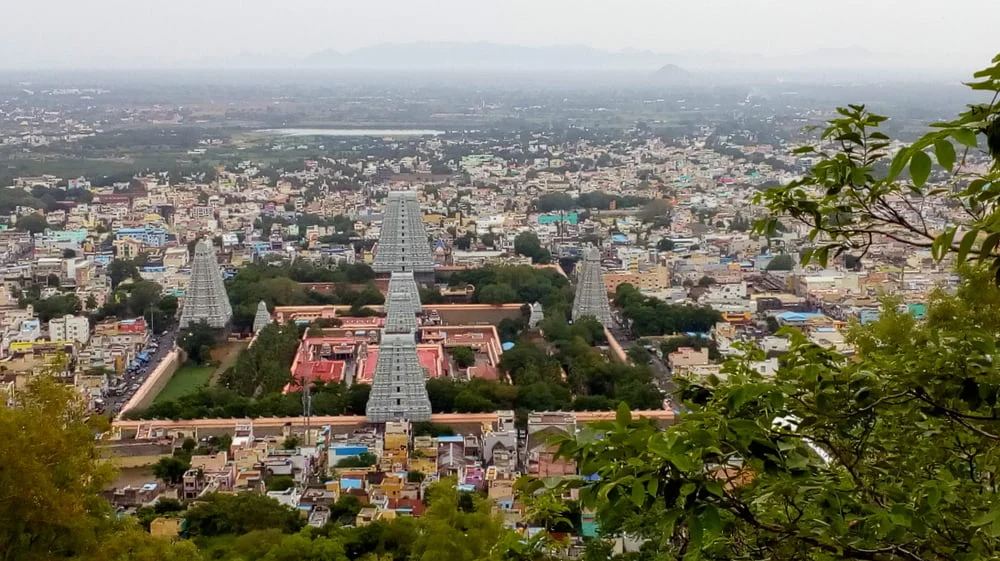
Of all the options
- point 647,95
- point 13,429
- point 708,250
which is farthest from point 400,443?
point 647,95

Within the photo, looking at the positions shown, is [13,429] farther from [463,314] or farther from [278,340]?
[463,314]

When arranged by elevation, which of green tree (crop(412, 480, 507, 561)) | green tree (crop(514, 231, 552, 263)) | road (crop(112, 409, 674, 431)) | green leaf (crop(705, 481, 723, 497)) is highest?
green leaf (crop(705, 481, 723, 497))

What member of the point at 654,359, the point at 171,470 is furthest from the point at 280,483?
the point at 654,359

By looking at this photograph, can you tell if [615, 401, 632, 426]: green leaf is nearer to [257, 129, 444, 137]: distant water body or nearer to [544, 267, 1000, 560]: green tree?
[544, 267, 1000, 560]: green tree

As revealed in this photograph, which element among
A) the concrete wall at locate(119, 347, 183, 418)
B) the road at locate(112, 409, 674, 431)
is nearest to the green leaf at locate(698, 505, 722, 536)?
the road at locate(112, 409, 674, 431)

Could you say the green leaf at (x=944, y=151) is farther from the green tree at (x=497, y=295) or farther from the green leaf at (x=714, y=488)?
the green tree at (x=497, y=295)

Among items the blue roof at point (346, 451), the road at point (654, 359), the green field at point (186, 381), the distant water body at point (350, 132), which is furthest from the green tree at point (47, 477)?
the distant water body at point (350, 132)
